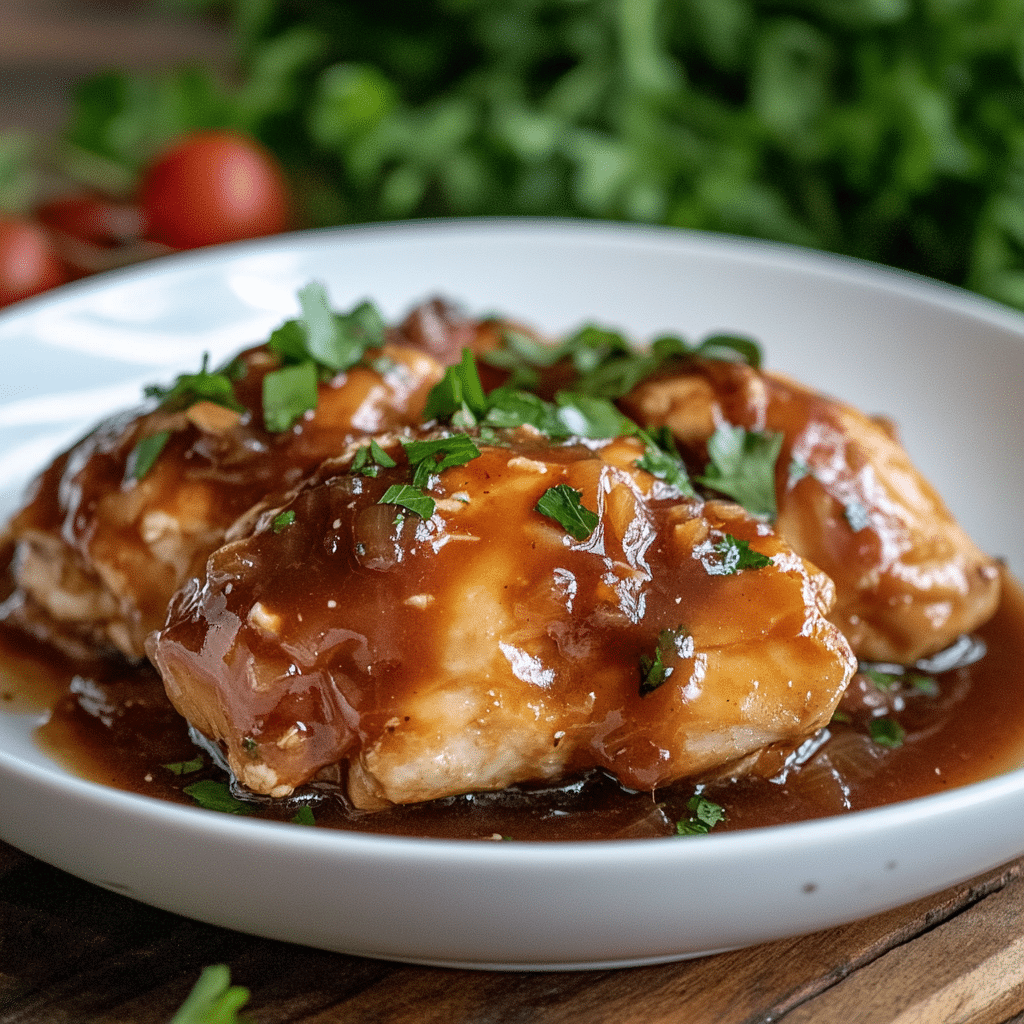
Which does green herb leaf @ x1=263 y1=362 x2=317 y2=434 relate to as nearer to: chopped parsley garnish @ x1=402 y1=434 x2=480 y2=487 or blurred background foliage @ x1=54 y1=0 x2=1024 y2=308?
chopped parsley garnish @ x1=402 y1=434 x2=480 y2=487

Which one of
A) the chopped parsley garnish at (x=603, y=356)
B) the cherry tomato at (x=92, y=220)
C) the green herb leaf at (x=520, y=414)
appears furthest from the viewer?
the cherry tomato at (x=92, y=220)

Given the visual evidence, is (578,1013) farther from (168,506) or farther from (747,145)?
(747,145)

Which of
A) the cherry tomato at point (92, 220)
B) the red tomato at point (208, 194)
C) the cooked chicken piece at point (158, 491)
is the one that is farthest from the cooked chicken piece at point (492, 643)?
the cherry tomato at point (92, 220)

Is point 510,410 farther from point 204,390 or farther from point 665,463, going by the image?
point 204,390

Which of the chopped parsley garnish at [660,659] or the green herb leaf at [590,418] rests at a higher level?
the green herb leaf at [590,418]

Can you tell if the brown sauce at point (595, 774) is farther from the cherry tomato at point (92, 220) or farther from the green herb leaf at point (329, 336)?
the cherry tomato at point (92, 220)

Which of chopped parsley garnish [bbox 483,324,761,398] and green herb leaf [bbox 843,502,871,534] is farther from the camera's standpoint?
chopped parsley garnish [bbox 483,324,761,398]

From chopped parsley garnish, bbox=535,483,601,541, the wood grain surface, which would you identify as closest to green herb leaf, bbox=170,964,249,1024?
the wood grain surface

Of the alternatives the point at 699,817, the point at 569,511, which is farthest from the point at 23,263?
the point at 699,817
